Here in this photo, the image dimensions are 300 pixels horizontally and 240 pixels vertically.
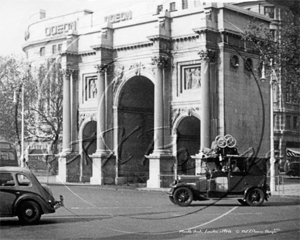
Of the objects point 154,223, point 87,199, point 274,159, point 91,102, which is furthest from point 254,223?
point 91,102

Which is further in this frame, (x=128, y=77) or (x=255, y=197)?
(x=128, y=77)

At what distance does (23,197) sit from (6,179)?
734 millimetres

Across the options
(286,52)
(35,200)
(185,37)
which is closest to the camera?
(35,200)

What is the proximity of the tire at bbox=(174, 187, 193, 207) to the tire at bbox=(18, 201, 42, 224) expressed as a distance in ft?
24.9

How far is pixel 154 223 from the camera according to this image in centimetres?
1593

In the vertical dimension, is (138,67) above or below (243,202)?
above

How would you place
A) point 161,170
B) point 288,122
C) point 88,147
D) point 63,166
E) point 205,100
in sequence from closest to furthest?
point 205,100
point 161,170
point 63,166
point 88,147
point 288,122

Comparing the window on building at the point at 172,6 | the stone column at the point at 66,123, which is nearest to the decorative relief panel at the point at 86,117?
the stone column at the point at 66,123

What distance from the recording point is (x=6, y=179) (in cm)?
1570

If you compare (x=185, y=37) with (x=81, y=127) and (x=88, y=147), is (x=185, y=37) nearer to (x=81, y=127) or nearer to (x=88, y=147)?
(x=81, y=127)

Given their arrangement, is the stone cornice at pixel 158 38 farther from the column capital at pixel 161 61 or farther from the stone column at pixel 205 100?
the stone column at pixel 205 100

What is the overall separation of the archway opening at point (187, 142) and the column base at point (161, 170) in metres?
0.90

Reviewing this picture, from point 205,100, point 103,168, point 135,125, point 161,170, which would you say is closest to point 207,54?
point 205,100

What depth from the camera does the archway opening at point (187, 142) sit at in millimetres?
37594
